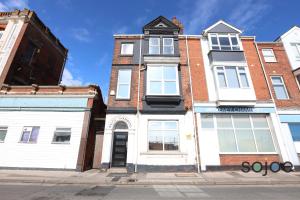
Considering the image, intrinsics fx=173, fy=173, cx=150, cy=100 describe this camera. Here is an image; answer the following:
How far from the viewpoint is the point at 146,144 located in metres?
13.0

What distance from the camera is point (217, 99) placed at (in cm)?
1376

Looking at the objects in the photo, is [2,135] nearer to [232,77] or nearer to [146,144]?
[146,144]

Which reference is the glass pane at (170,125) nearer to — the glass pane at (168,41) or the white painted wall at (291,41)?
the glass pane at (168,41)

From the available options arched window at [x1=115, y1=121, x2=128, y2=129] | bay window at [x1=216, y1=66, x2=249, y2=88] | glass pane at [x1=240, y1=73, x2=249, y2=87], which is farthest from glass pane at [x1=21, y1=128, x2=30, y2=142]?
glass pane at [x1=240, y1=73, x2=249, y2=87]

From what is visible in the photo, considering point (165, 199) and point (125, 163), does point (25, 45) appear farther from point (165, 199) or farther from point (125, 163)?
point (165, 199)

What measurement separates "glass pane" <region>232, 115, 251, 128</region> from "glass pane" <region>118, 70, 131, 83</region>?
9260 millimetres

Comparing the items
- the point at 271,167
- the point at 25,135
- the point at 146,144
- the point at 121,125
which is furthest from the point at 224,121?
the point at 25,135

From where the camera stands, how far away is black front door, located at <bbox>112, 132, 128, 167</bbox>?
12.9 meters

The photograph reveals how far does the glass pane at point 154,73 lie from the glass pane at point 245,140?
764cm

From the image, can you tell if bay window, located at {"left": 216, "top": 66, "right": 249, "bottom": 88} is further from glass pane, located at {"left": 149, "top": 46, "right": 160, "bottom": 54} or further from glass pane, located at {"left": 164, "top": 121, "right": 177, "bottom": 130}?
glass pane, located at {"left": 149, "top": 46, "right": 160, "bottom": 54}

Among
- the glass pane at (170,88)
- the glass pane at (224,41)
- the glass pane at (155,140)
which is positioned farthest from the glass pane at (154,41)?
the glass pane at (155,140)

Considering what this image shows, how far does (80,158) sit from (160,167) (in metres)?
5.70

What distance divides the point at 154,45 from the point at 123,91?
547cm

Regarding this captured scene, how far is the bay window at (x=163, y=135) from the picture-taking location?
13.0 meters
